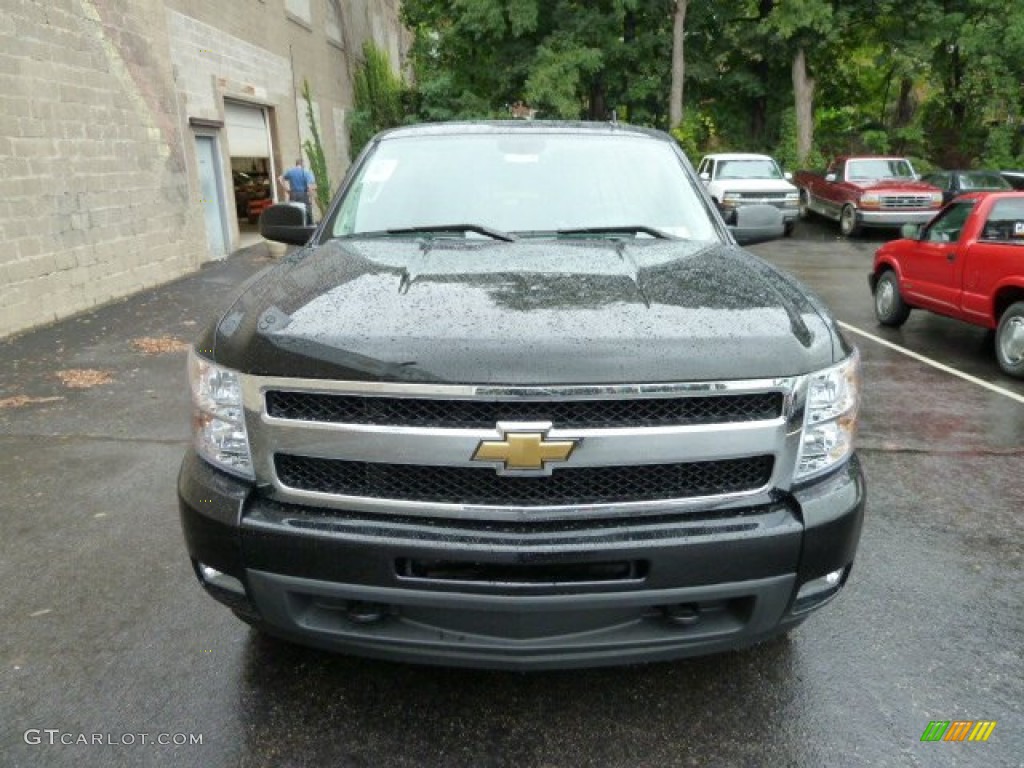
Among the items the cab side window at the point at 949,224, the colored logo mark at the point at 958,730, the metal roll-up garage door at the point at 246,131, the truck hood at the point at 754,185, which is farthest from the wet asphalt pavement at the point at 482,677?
the truck hood at the point at 754,185

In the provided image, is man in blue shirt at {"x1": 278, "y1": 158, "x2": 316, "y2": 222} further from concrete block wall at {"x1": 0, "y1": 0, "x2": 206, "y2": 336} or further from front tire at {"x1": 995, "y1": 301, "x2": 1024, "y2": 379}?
front tire at {"x1": 995, "y1": 301, "x2": 1024, "y2": 379}

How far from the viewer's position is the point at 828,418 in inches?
86.3

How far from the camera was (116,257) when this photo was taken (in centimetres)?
1033

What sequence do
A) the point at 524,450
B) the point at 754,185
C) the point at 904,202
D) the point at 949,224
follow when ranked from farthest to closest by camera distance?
the point at 754,185 < the point at 904,202 < the point at 949,224 < the point at 524,450

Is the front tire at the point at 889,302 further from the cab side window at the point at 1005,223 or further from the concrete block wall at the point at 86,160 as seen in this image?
the concrete block wall at the point at 86,160

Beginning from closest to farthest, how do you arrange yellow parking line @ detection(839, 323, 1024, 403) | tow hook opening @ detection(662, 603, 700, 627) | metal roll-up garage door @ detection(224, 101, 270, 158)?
tow hook opening @ detection(662, 603, 700, 627) → yellow parking line @ detection(839, 323, 1024, 403) → metal roll-up garage door @ detection(224, 101, 270, 158)

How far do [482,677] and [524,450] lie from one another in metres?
1.08

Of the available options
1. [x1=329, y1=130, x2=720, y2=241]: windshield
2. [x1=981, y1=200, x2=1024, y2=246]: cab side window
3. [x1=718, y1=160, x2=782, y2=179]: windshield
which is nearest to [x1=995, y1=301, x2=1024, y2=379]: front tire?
[x1=981, y1=200, x2=1024, y2=246]: cab side window

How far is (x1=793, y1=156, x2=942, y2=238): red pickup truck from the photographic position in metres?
17.0

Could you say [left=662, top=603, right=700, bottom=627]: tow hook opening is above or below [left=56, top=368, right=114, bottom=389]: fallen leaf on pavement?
above

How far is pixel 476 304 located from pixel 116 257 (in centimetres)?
973

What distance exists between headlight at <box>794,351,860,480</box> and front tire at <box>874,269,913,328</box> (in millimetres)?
7181

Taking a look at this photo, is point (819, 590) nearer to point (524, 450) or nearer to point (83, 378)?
point (524, 450)

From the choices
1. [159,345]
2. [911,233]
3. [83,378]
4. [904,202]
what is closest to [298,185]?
[159,345]
